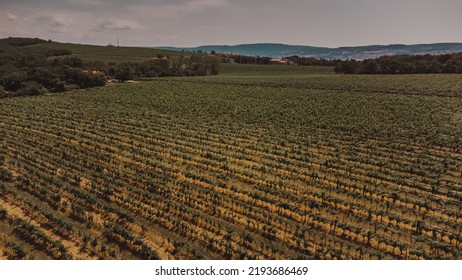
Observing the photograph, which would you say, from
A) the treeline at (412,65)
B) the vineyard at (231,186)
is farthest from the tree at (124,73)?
the treeline at (412,65)

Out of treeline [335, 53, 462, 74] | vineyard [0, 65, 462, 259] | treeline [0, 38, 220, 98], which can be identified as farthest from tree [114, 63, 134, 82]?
treeline [335, 53, 462, 74]

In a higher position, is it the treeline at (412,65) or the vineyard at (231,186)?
the treeline at (412,65)

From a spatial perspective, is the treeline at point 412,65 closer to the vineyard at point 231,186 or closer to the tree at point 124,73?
the vineyard at point 231,186

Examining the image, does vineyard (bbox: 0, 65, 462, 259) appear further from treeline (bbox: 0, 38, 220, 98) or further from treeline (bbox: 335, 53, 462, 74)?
treeline (bbox: 335, 53, 462, 74)

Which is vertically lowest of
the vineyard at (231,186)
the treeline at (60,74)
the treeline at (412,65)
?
the vineyard at (231,186)

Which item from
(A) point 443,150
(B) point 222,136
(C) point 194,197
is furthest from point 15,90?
(A) point 443,150

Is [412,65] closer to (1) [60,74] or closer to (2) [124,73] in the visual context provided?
(2) [124,73]

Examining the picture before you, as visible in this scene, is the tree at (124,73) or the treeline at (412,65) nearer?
the tree at (124,73)
